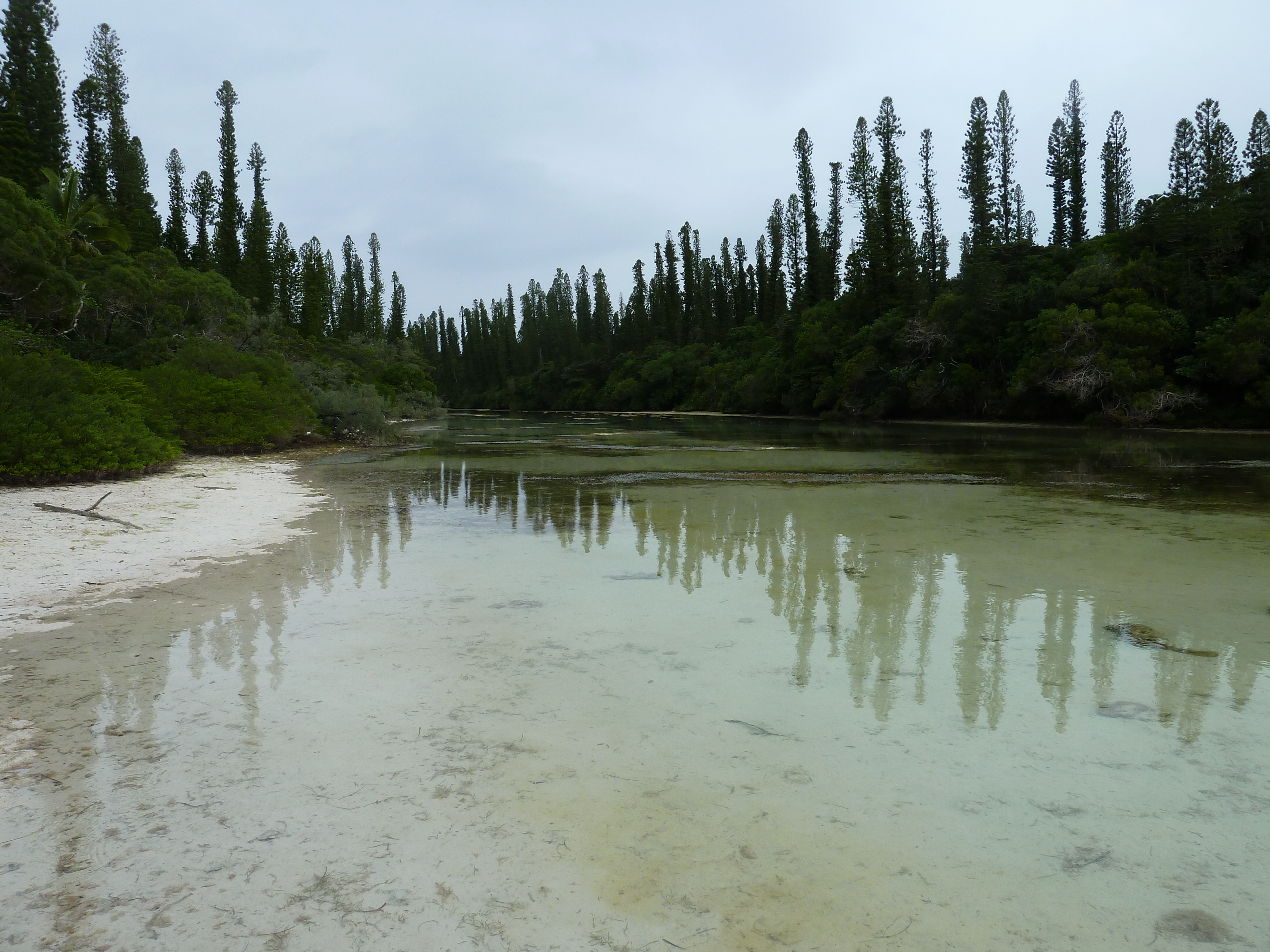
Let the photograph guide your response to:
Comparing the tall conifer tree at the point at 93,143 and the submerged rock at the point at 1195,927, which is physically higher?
the tall conifer tree at the point at 93,143

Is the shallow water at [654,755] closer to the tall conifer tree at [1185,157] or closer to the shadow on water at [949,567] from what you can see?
the shadow on water at [949,567]

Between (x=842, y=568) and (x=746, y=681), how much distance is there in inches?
104

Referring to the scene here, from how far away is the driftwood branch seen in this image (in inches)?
292

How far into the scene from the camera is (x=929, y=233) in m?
52.2

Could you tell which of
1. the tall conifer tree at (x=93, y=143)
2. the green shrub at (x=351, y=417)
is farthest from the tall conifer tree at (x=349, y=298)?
the green shrub at (x=351, y=417)

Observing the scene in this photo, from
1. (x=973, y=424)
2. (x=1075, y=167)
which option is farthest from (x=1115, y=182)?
(x=973, y=424)

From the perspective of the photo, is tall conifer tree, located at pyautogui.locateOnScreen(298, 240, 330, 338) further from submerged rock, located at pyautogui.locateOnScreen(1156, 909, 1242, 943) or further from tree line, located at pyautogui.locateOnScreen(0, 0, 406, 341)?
submerged rock, located at pyautogui.locateOnScreen(1156, 909, 1242, 943)

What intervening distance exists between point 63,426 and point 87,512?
9.89 feet

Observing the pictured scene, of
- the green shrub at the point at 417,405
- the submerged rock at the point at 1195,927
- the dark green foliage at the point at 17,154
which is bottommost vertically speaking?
the submerged rock at the point at 1195,927

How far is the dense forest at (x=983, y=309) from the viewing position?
1062 inches

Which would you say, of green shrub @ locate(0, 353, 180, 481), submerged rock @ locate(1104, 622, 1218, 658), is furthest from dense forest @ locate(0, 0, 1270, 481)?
submerged rock @ locate(1104, 622, 1218, 658)

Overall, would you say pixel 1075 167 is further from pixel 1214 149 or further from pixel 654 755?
pixel 654 755

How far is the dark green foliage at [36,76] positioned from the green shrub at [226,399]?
24.7 m

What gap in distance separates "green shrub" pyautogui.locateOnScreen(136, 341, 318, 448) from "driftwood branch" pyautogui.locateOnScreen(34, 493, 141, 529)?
23.6 feet
